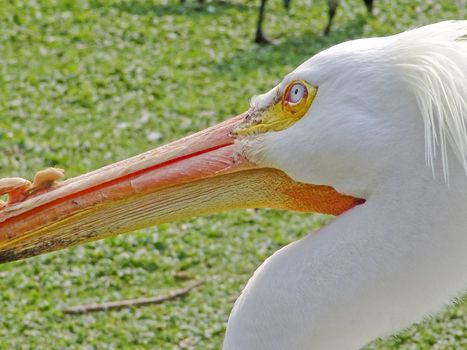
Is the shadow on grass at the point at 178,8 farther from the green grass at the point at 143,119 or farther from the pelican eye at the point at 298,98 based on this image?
the pelican eye at the point at 298,98

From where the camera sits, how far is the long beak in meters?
3.01

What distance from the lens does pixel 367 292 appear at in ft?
8.50

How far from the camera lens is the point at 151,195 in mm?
3039

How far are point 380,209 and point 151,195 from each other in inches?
29.8

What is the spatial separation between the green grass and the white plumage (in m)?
3.02

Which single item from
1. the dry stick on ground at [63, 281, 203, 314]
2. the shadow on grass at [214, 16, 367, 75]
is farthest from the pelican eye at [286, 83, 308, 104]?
the shadow on grass at [214, 16, 367, 75]

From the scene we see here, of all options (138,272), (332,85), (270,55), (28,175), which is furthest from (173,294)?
(270,55)

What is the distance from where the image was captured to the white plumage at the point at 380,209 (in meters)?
2.56

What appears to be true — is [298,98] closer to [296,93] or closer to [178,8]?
[296,93]

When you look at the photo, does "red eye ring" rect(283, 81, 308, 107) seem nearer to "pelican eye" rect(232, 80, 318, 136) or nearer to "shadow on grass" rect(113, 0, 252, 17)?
"pelican eye" rect(232, 80, 318, 136)

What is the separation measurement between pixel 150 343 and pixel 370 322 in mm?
3249

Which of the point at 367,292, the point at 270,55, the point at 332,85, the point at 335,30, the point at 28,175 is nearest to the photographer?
the point at 367,292

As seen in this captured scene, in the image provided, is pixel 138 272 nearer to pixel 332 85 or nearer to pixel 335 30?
pixel 332 85

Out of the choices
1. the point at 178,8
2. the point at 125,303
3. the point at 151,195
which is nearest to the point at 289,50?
the point at 178,8
